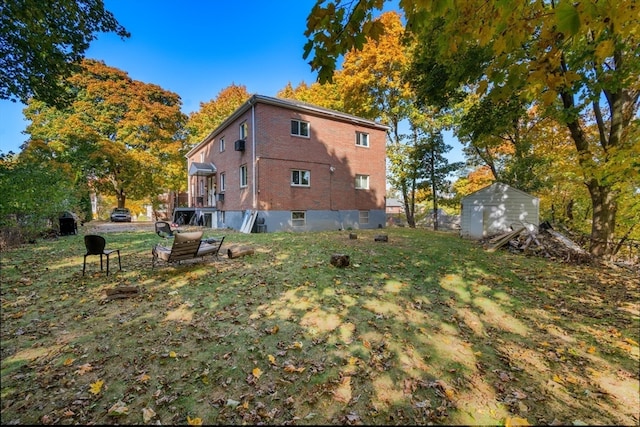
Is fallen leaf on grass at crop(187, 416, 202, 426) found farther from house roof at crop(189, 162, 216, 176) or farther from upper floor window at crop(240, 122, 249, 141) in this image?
house roof at crop(189, 162, 216, 176)

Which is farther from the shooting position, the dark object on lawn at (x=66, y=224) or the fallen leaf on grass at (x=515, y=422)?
the dark object on lawn at (x=66, y=224)

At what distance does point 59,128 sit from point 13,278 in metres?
26.3

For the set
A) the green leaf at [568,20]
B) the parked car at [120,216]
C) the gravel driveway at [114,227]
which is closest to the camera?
the green leaf at [568,20]

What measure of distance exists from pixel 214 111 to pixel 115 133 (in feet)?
38.3

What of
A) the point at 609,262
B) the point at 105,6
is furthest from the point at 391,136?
the point at 105,6

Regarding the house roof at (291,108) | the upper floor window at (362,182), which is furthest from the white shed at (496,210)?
the house roof at (291,108)

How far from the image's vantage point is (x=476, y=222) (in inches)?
586

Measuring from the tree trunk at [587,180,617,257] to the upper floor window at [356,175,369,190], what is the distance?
480 inches

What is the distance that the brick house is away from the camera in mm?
15578

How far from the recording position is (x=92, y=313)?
448 cm

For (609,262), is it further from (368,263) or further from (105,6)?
(105,6)

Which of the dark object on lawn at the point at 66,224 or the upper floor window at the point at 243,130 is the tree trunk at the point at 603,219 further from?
the dark object on lawn at the point at 66,224

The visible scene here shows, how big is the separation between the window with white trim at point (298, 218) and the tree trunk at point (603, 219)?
1271 centimetres

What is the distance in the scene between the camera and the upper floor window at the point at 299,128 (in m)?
16.7
